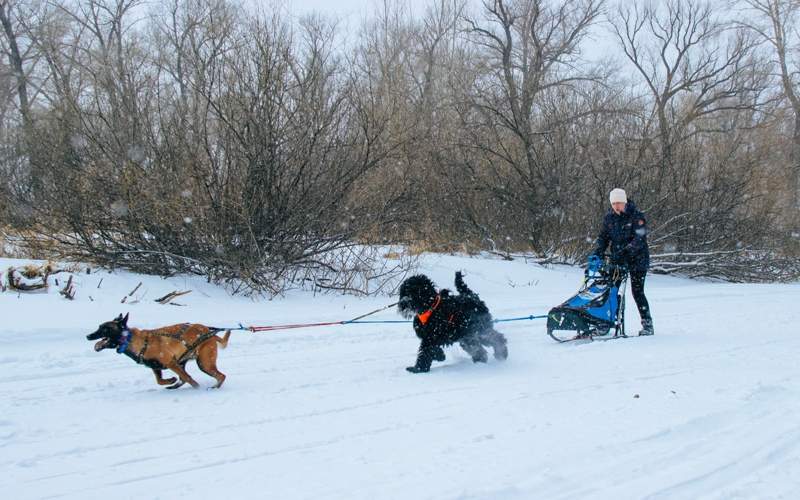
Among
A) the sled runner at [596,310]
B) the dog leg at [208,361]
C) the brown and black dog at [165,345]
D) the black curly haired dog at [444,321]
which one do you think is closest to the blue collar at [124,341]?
the brown and black dog at [165,345]

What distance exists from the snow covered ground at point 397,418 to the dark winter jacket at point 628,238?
3.47 ft

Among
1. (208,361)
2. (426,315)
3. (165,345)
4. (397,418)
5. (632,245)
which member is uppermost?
(632,245)

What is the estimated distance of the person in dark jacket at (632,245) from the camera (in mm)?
7695

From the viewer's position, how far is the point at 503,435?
406 centimetres

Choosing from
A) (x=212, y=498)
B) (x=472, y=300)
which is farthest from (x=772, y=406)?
(x=212, y=498)

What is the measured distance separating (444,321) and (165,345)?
2533 millimetres

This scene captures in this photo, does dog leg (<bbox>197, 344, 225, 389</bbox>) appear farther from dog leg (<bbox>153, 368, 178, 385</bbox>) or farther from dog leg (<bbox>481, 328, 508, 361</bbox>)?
dog leg (<bbox>481, 328, 508, 361</bbox>)

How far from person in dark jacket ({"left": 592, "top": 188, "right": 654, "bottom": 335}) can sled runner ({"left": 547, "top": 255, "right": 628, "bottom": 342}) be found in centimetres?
14

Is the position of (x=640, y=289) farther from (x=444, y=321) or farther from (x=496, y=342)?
(x=444, y=321)

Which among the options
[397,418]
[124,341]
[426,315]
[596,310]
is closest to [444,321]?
[426,315]

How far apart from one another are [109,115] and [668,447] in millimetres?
10511

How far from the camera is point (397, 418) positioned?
448 cm

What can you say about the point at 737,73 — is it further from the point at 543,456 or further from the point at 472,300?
the point at 543,456

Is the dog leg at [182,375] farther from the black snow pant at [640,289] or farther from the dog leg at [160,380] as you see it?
the black snow pant at [640,289]
